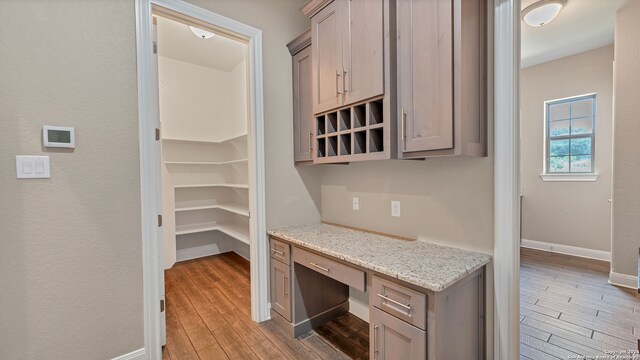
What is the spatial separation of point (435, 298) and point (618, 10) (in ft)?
13.3

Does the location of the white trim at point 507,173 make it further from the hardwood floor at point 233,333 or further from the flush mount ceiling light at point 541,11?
the flush mount ceiling light at point 541,11

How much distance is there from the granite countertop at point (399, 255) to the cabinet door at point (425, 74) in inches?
25.0

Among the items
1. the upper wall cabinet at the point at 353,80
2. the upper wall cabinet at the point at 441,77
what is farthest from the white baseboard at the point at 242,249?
the upper wall cabinet at the point at 441,77

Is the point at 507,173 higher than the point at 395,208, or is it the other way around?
the point at 507,173

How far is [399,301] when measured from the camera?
53.7 inches

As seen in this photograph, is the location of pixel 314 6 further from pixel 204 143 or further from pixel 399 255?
pixel 204 143

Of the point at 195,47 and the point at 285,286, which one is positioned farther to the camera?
the point at 195,47

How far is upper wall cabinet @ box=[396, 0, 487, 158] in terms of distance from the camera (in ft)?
4.56

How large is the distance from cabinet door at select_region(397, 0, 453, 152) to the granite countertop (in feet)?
2.08

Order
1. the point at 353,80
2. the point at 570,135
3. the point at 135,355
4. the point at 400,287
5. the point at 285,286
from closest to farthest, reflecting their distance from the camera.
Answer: the point at 400,287
the point at 135,355
the point at 353,80
the point at 285,286
the point at 570,135

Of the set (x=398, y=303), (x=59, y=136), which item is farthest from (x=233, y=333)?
(x=59, y=136)

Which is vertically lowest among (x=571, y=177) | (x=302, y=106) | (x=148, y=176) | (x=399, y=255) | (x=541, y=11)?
(x=399, y=255)

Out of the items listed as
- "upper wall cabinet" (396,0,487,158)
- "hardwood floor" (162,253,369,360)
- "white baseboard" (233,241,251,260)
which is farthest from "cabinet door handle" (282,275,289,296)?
"white baseboard" (233,241,251,260)

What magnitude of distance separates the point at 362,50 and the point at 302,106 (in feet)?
2.67
